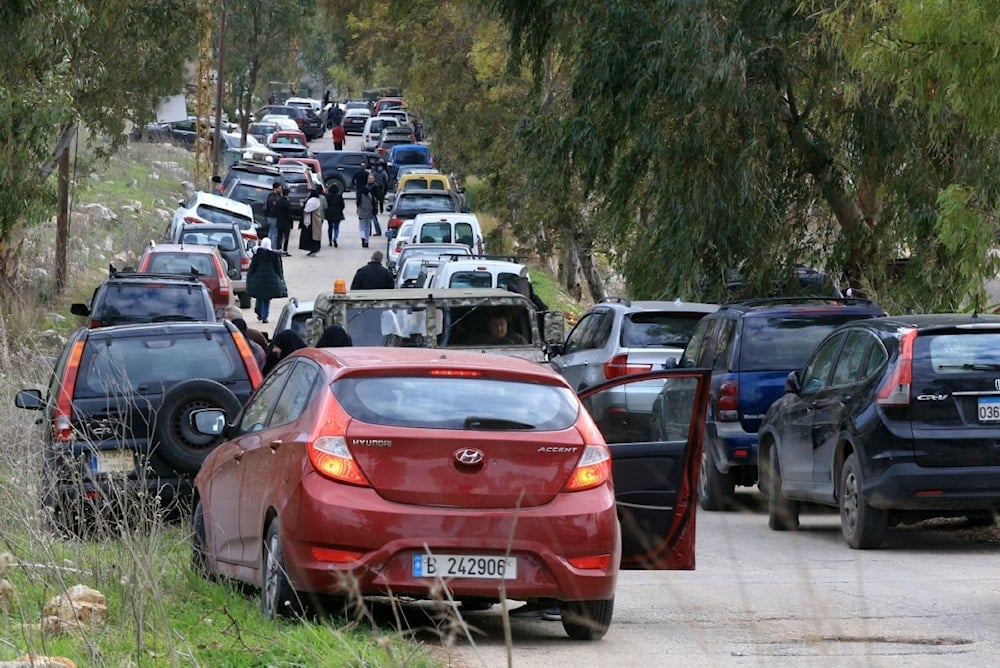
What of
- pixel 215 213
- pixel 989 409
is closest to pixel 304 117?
pixel 215 213

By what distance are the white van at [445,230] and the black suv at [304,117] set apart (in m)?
50.7

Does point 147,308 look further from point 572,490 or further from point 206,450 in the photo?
point 572,490

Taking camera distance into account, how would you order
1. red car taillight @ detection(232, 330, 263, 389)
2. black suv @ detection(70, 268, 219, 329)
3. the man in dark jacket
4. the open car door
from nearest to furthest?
the open car door → red car taillight @ detection(232, 330, 263, 389) → black suv @ detection(70, 268, 219, 329) → the man in dark jacket

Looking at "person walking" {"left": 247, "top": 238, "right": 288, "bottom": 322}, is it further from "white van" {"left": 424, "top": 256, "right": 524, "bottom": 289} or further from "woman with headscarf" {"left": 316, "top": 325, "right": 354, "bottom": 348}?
"woman with headscarf" {"left": 316, "top": 325, "right": 354, "bottom": 348}

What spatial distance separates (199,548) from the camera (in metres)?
10.3

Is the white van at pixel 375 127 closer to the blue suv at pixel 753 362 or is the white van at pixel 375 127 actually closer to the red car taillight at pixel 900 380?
the blue suv at pixel 753 362

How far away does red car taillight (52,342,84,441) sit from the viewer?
40.0 feet

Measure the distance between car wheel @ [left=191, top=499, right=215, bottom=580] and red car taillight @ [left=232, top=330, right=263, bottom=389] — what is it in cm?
263

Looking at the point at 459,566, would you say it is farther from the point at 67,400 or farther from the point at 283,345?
the point at 283,345

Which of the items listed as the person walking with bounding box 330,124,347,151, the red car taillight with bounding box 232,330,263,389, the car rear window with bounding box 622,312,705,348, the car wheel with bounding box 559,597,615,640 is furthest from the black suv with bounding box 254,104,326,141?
the car wheel with bounding box 559,597,615,640

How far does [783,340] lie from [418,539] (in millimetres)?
8515

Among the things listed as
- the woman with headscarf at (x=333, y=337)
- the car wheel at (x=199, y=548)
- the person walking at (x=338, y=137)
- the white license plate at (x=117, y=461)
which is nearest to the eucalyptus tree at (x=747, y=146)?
the woman with headscarf at (x=333, y=337)

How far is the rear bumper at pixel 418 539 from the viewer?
7.84 metres

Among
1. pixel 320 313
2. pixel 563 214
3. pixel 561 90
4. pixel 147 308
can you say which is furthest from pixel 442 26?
pixel 320 313
